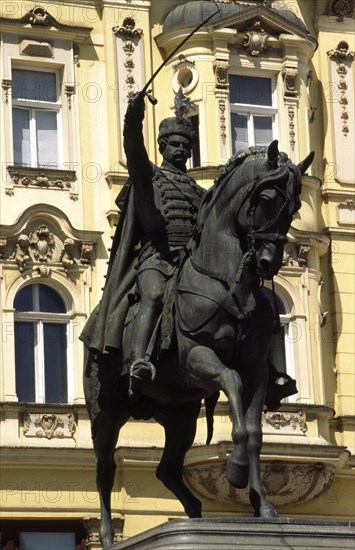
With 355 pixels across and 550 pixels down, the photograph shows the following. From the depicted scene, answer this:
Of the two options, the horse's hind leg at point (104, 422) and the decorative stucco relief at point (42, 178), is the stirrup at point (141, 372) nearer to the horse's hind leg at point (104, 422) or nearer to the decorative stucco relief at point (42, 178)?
the horse's hind leg at point (104, 422)

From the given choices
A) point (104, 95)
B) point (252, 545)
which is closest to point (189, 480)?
point (104, 95)

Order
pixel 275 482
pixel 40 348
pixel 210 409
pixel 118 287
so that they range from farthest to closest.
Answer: pixel 40 348
pixel 275 482
pixel 118 287
pixel 210 409

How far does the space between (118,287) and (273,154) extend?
6.55ft

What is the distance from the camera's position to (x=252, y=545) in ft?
46.7

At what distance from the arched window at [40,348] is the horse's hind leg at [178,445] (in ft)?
48.5

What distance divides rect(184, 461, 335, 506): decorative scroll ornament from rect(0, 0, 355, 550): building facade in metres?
0.03

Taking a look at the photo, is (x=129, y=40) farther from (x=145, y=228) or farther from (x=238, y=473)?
(x=238, y=473)

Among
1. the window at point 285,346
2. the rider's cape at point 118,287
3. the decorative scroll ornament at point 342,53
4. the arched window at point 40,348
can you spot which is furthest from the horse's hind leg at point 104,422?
the decorative scroll ornament at point 342,53

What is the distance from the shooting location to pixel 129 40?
3359 cm

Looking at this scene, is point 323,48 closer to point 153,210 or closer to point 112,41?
point 112,41

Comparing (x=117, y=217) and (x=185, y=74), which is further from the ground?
(x=185, y=74)

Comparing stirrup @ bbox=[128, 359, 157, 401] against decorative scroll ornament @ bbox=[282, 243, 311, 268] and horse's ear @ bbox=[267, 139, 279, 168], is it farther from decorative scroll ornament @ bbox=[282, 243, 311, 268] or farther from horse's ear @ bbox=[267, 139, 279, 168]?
decorative scroll ornament @ bbox=[282, 243, 311, 268]

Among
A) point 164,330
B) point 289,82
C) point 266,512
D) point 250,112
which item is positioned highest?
point 289,82

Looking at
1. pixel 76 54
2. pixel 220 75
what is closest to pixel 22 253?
pixel 76 54
